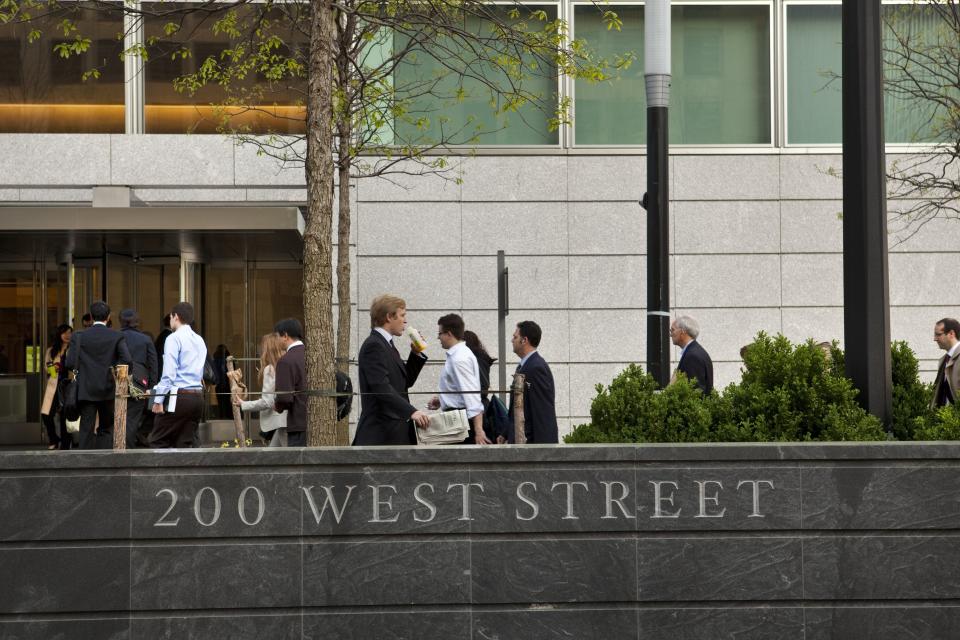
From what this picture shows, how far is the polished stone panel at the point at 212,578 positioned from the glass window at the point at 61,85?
1325cm

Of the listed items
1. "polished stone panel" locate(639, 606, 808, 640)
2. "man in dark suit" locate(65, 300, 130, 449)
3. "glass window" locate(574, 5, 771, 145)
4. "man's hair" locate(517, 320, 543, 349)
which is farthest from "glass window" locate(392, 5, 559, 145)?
"polished stone panel" locate(639, 606, 808, 640)

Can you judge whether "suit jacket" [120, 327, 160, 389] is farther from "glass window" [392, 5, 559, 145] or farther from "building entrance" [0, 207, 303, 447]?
"glass window" [392, 5, 559, 145]

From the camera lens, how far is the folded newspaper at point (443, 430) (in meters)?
7.96

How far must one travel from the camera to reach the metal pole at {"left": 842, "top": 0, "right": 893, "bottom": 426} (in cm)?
669

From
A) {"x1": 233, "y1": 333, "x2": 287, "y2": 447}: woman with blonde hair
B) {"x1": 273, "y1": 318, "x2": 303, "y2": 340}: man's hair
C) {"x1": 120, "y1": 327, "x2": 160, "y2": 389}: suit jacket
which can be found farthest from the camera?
{"x1": 120, "y1": 327, "x2": 160, "y2": 389}: suit jacket

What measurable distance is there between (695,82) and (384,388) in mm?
11010

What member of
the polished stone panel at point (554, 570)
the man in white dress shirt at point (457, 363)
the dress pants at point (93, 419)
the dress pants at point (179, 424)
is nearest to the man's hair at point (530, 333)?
the man in white dress shirt at point (457, 363)

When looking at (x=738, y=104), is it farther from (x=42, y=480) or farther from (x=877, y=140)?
(x=42, y=480)

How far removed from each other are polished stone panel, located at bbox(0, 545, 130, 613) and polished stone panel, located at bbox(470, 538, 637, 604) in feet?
6.17

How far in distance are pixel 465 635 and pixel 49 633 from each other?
7.14ft

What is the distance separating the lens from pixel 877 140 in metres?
6.75

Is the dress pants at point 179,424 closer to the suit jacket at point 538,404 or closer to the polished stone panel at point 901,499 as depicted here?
the suit jacket at point 538,404

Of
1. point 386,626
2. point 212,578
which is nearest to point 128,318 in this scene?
point 212,578

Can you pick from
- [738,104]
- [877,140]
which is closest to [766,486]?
[877,140]
